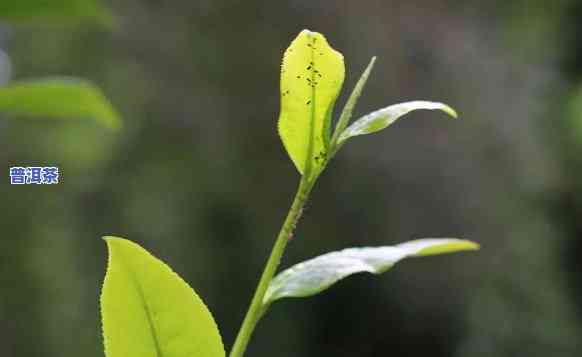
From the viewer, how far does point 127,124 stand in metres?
2.03

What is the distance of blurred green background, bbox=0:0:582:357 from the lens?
6.57ft

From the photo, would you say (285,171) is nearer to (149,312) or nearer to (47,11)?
(47,11)

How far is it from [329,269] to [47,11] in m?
0.18

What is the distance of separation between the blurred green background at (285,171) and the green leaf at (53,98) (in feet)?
5.44

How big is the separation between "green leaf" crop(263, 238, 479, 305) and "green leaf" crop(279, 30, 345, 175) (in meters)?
0.03

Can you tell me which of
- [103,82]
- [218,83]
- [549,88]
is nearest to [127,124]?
[103,82]

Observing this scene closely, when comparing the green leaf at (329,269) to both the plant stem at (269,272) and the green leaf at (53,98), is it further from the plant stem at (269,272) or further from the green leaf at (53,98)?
the green leaf at (53,98)

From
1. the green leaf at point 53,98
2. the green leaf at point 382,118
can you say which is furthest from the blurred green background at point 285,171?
the green leaf at point 382,118

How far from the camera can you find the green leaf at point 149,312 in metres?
0.19

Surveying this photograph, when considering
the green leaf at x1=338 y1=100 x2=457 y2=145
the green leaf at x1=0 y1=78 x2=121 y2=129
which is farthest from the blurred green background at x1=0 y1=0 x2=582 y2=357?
the green leaf at x1=338 y1=100 x2=457 y2=145

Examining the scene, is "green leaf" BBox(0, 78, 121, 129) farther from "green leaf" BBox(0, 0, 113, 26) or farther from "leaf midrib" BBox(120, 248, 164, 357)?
"leaf midrib" BBox(120, 248, 164, 357)

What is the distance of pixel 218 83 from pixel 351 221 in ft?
1.84

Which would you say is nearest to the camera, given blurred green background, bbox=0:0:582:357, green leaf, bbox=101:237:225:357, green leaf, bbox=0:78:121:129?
green leaf, bbox=101:237:225:357

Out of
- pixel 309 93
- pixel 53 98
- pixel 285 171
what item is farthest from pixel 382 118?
pixel 285 171
